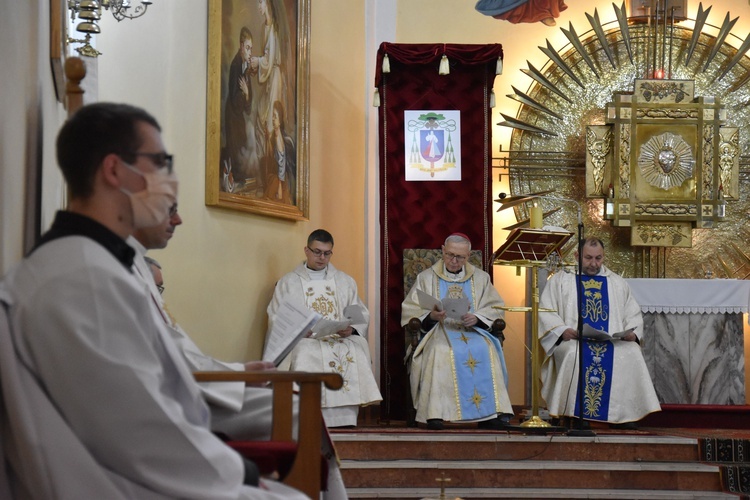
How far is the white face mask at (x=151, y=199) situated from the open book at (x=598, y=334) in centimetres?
625

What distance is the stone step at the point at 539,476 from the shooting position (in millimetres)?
7125

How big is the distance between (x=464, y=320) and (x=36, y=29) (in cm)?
514

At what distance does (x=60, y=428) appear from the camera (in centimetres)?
233

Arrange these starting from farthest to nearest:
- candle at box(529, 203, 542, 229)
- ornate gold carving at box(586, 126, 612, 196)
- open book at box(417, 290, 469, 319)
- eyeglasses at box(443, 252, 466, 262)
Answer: ornate gold carving at box(586, 126, 612, 196) < eyeglasses at box(443, 252, 466, 262) < open book at box(417, 290, 469, 319) < candle at box(529, 203, 542, 229)

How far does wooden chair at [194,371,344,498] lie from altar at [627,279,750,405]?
22.5 feet

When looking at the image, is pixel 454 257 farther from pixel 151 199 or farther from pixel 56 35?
pixel 151 199

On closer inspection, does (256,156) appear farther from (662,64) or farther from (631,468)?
(662,64)

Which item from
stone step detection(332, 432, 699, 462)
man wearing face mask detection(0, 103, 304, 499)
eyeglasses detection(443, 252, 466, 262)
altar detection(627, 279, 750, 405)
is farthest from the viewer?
altar detection(627, 279, 750, 405)

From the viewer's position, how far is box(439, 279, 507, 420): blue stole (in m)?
8.35

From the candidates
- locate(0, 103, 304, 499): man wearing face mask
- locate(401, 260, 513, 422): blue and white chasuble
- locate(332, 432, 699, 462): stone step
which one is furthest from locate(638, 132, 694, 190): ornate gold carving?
locate(0, 103, 304, 499): man wearing face mask

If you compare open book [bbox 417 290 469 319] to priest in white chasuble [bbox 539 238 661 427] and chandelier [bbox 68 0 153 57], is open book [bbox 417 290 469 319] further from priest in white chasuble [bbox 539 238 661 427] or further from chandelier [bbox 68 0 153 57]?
chandelier [bbox 68 0 153 57]

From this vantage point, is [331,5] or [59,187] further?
[331,5]

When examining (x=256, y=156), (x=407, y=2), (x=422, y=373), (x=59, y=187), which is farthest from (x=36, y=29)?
(x=407, y=2)

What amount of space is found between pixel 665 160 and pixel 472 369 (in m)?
3.40
